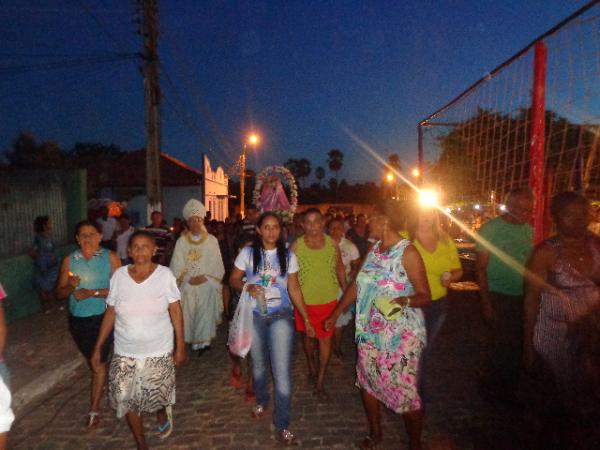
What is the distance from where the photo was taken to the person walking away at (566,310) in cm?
315

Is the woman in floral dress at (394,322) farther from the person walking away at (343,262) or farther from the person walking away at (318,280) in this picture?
the person walking away at (343,262)

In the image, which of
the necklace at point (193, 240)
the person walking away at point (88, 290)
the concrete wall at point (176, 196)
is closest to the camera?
the person walking away at point (88, 290)

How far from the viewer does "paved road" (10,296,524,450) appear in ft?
13.4

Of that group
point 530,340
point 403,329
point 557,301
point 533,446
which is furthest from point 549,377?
point 403,329

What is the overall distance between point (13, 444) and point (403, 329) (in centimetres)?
349

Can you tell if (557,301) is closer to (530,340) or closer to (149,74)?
(530,340)

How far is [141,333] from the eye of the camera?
12.2 feet

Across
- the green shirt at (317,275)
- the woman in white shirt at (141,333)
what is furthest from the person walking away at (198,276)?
the woman in white shirt at (141,333)

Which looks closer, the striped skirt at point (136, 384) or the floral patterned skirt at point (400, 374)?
the floral patterned skirt at point (400, 374)

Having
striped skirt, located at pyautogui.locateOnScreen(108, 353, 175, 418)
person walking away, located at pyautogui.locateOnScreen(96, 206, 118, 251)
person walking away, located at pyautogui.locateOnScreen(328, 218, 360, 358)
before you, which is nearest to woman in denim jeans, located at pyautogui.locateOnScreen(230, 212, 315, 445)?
striped skirt, located at pyautogui.locateOnScreen(108, 353, 175, 418)

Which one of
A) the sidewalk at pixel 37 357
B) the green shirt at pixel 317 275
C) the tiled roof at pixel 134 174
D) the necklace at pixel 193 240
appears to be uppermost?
the tiled roof at pixel 134 174

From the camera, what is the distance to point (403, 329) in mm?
3510

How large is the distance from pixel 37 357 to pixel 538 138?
21.3 ft

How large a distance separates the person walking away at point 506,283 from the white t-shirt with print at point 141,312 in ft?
9.41
